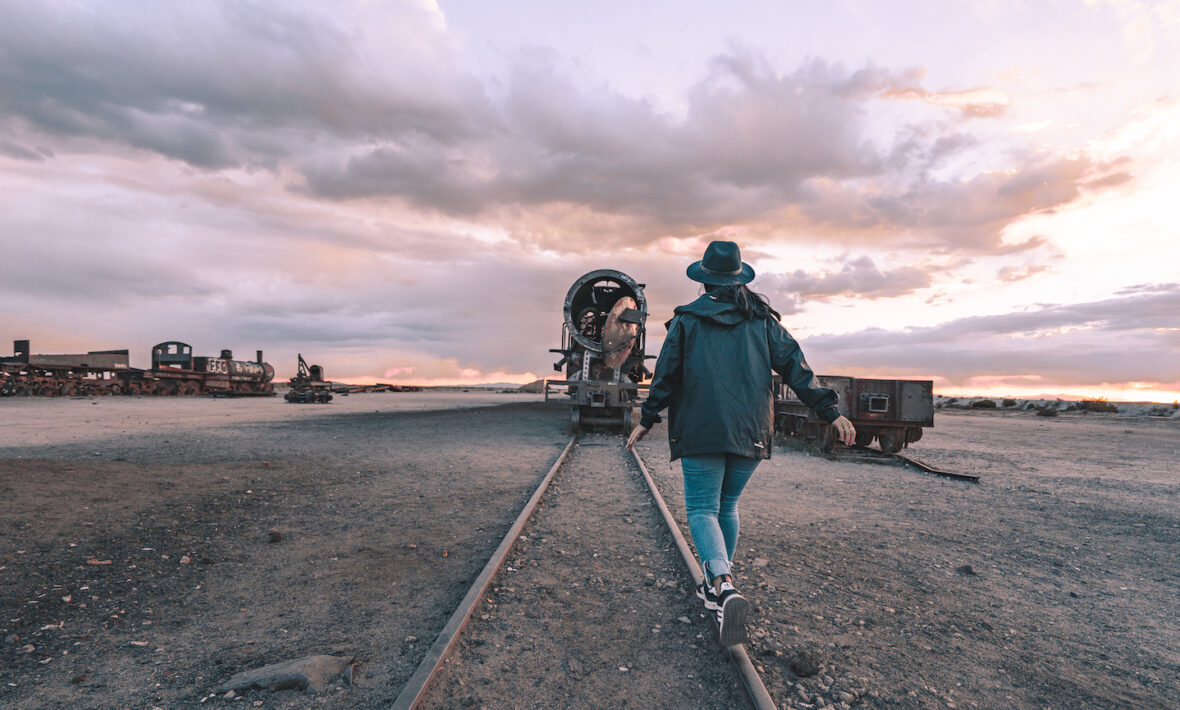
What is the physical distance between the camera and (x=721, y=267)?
3322 millimetres

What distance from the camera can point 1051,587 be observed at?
4398 mm

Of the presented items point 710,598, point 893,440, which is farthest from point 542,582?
point 893,440

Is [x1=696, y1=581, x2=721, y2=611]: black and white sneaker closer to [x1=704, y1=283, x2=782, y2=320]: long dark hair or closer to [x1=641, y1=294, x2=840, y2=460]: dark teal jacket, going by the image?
[x1=641, y1=294, x2=840, y2=460]: dark teal jacket

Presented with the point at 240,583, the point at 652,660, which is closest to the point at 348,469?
the point at 240,583

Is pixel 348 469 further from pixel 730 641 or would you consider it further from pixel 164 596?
pixel 730 641

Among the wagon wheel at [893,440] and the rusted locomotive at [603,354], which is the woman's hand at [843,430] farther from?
the rusted locomotive at [603,354]

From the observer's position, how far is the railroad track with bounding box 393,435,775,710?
104 inches

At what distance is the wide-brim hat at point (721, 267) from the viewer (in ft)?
10.9

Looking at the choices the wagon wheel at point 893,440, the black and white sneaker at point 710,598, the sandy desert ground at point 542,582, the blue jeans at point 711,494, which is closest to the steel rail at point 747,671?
the sandy desert ground at point 542,582

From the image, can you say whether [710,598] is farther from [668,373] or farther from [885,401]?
[885,401]

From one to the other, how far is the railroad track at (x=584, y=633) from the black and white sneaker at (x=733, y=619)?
0.09m

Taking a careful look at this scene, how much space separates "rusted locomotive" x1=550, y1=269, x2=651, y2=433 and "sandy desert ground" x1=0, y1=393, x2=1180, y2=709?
4.98 m

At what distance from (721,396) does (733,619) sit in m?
1.14

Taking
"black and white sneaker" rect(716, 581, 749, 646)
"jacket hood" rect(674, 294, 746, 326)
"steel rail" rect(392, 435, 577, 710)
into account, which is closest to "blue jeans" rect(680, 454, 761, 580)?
"black and white sneaker" rect(716, 581, 749, 646)
